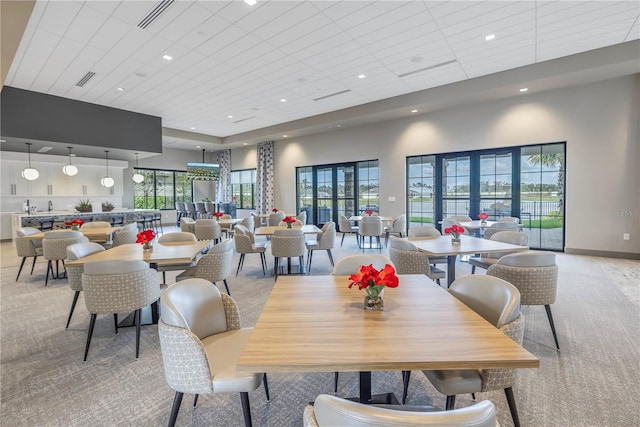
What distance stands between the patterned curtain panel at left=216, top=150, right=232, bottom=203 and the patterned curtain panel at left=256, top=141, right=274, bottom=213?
2206 millimetres

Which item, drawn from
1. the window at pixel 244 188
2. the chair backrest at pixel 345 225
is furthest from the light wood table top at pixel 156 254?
the window at pixel 244 188

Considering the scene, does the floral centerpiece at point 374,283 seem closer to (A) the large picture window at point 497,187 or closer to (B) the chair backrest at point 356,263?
(B) the chair backrest at point 356,263

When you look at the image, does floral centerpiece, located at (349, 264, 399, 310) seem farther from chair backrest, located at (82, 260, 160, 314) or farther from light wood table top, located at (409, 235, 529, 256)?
chair backrest, located at (82, 260, 160, 314)

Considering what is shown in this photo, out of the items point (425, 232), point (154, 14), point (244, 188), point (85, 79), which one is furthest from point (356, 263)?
point (244, 188)

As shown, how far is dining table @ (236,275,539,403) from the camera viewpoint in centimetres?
112

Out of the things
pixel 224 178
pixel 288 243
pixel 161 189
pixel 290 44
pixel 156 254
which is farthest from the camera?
pixel 224 178

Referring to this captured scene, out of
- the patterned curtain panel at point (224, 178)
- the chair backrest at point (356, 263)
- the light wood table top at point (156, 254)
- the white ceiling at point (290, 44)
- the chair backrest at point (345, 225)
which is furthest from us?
the patterned curtain panel at point (224, 178)

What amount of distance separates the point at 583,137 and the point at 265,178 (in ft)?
30.8

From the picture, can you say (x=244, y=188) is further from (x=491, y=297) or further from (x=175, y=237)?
(x=491, y=297)

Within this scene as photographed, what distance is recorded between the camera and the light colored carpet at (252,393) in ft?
6.20

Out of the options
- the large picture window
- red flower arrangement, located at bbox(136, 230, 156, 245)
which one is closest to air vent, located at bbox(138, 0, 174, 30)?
red flower arrangement, located at bbox(136, 230, 156, 245)

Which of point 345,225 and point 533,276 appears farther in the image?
point 345,225

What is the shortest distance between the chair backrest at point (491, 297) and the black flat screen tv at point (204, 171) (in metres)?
13.4

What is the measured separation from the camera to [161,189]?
512 inches
